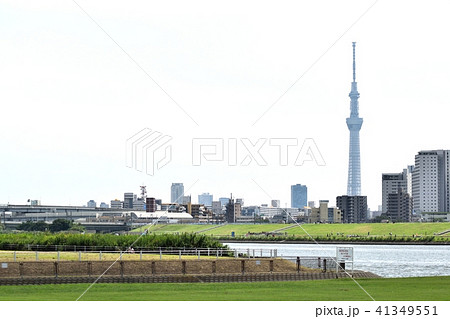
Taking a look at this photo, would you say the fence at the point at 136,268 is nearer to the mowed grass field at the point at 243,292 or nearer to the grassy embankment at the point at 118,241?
the mowed grass field at the point at 243,292

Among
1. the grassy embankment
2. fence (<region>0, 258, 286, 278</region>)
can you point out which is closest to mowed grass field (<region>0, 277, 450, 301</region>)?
fence (<region>0, 258, 286, 278</region>)

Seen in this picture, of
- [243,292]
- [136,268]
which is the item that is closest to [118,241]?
[136,268]

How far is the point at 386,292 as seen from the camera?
4441cm

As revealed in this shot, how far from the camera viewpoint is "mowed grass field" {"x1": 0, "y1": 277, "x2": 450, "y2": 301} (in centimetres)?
4047

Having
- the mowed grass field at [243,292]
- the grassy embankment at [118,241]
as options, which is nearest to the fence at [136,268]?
the mowed grass field at [243,292]

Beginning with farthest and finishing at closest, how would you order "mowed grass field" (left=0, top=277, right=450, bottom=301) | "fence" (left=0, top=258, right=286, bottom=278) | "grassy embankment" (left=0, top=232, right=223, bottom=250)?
"grassy embankment" (left=0, top=232, right=223, bottom=250) < "fence" (left=0, top=258, right=286, bottom=278) < "mowed grass field" (left=0, top=277, right=450, bottom=301)

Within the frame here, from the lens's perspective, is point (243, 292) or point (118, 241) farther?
point (118, 241)

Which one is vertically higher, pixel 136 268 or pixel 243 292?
pixel 136 268

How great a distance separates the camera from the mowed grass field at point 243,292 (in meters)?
40.5

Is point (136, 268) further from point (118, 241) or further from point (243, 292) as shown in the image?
point (118, 241)

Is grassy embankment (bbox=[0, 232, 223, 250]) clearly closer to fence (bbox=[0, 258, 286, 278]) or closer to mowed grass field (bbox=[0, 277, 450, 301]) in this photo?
fence (bbox=[0, 258, 286, 278])

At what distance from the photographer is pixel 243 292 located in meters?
45.6

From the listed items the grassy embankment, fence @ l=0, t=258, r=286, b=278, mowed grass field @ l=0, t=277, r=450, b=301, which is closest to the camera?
mowed grass field @ l=0, t=277, r=450, b=301
